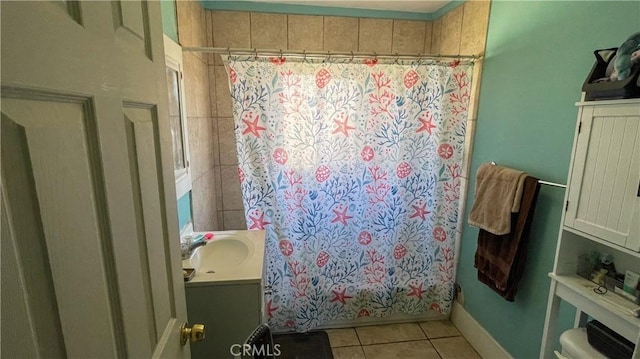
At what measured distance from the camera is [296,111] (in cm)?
183

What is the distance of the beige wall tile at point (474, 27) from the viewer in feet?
6.30

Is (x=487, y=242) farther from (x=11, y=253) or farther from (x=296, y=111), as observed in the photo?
(x=11, y=253)

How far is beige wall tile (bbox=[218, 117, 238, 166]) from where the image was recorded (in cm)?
242

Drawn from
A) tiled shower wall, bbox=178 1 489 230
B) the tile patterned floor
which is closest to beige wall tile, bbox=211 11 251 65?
tiled shower wall, bbox=178 1 489 230

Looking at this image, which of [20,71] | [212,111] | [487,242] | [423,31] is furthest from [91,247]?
[423,31]

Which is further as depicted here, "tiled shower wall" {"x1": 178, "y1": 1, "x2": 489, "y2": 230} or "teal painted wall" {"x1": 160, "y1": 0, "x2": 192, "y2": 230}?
"tiled shower wall" {"x1": 178, "y1": 1, "x2": 489, "y2": 230}

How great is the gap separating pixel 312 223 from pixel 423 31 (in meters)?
1.87

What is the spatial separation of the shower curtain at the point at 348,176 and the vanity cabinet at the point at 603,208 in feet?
2.97

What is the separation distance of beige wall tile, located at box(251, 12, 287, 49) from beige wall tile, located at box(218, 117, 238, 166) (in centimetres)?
64

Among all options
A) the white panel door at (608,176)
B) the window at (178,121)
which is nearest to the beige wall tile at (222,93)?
the window at (178,121)

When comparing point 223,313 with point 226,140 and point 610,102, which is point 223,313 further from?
point 610,102

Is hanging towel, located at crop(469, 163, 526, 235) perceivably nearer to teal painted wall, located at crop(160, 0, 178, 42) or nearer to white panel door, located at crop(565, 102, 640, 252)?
white panel door, located at crop(565, 102, 640, 252)

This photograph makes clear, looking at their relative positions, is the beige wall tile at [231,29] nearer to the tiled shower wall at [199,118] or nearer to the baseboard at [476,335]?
the tiled shower wall at [199,118]

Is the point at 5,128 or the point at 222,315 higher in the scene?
the point at 5,128
